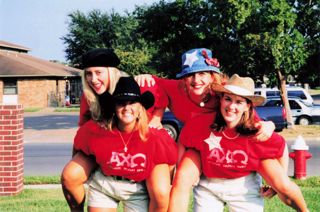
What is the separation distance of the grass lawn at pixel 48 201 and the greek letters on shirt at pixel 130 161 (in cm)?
289

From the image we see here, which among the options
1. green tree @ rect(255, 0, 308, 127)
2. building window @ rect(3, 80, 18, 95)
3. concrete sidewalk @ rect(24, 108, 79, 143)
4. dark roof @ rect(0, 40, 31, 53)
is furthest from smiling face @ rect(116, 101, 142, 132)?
dark roof @ rect(0, 40, 31, 53)

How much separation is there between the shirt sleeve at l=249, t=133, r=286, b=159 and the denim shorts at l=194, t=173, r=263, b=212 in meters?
0.26

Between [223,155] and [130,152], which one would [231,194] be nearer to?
[223,155]

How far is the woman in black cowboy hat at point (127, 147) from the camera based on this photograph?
12.2 ft

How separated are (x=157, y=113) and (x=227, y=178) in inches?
32.5

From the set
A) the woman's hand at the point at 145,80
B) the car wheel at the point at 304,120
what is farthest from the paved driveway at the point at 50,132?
the woman's hand at the point at 145,80

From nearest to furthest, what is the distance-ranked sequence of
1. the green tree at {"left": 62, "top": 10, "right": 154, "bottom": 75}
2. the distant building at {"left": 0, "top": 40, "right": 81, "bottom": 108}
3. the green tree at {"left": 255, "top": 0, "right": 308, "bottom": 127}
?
the green tree at {"left": 255, "top": 0, "right": 308, "bottom": 127} < the distant building at {"left": 0, "top": 40, "right": 81, "bottom": 108} < the green tree at {"left": 62, "top": 10, "right": 154, "bottom": 75}

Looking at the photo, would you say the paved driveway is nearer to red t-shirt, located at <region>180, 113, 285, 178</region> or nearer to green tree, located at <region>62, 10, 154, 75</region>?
red t-shirt, located at <region>180, 113, 285, 178</region>

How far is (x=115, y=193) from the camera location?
390 centimetres

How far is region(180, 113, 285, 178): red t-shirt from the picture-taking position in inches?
145

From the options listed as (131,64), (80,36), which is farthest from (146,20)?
(80,36)

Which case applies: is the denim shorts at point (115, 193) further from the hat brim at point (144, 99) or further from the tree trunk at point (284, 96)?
the tree trunk at point (284, 96)

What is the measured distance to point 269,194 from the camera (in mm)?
3959

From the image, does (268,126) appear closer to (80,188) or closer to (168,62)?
(80,188)
